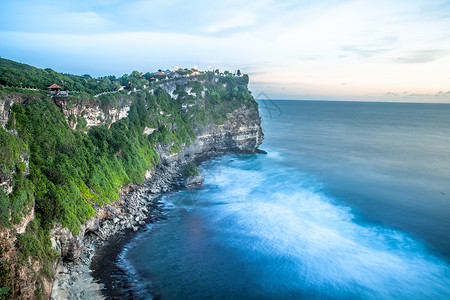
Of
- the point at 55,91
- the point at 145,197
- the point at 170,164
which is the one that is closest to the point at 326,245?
the point at 145,197

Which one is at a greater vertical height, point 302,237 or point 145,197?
point 145,197

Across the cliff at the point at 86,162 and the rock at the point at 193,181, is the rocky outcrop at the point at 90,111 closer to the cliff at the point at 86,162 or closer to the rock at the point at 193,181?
the cliff at the point at 86,162

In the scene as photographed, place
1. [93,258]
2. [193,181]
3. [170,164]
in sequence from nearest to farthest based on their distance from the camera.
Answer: [93,258]
[193,181]
[170,164]

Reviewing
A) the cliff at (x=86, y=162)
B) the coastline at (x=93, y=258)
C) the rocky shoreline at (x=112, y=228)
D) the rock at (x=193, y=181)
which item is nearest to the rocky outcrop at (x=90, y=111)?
the cliff at (x=86, y=162)

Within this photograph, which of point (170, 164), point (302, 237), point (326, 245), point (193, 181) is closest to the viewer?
point (326, 245)

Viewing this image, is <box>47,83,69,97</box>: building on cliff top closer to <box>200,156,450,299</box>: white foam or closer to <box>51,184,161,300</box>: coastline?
<box>51,184,161,300</box>: coastline

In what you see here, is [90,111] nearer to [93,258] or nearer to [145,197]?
[145,197]

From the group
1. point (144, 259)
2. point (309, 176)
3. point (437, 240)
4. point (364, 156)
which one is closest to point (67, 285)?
point (144, 259)
